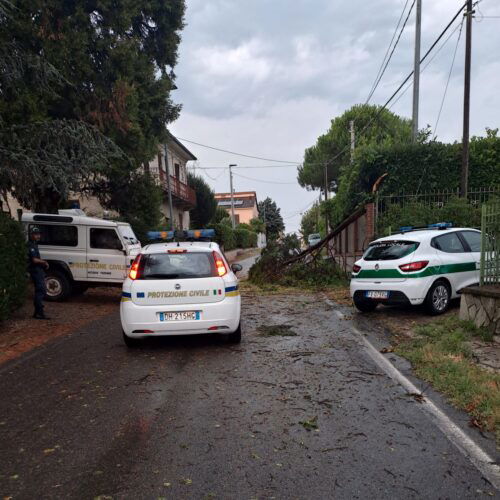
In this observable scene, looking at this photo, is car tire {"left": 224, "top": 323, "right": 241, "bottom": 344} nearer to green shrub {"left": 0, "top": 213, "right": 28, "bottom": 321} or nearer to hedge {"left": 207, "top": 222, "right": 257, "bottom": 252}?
green shrub {"left": 0, "top": 213, "right": 28, "bottom": 321}

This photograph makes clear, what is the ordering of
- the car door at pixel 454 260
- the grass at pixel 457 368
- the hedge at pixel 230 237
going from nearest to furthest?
the grass at pixel 457 368
the car door at pixel 454 260
the hedge at pixel 230 237

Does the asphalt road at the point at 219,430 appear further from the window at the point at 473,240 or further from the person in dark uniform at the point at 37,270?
the window at the point at 473,240

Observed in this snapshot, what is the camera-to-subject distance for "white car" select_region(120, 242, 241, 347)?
6.24 metres

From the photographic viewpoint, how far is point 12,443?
364 cm

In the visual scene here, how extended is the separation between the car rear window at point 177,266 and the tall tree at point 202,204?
97.4 feet

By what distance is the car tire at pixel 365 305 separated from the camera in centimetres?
898

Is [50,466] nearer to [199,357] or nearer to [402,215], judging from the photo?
[199,357]

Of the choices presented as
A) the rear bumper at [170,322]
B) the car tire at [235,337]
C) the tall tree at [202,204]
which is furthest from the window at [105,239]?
the tall tree at [202,204]

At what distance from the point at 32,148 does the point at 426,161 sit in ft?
42.8

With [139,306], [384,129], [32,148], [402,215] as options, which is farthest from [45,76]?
[384,129]

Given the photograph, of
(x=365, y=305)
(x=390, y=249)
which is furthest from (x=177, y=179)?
(x=390, y=249)

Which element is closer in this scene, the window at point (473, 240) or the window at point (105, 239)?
the window at point (473, 240)

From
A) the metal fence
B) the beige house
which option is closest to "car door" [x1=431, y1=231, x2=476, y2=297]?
the metal fence

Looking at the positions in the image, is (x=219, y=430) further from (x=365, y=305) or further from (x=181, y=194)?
(x=181, y=194)
